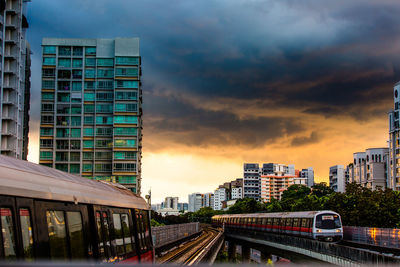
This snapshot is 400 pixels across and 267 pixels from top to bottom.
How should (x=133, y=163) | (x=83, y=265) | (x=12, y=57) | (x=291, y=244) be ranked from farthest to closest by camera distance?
1. (x=133, y=163)
2. (x=12, y=57)
3. (x=291, y=244)
4. (x=83, y=265)

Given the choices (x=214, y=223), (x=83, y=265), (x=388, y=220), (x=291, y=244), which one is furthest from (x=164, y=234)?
(x=214, y=223)

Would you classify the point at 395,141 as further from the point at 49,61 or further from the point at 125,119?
the point at 49,61

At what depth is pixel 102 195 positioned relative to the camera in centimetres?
1168

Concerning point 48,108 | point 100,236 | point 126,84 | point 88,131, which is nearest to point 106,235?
point 100,236

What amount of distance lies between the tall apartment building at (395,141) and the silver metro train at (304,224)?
58.2 meters

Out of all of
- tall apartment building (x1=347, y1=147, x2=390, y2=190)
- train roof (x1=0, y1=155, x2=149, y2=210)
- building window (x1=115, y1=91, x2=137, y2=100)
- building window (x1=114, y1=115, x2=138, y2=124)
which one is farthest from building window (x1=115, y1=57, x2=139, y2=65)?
train roof (x1=0, y1=155, x2=149, y2=210)

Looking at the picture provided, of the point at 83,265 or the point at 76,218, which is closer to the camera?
the point at 83,265

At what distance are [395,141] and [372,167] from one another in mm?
25387

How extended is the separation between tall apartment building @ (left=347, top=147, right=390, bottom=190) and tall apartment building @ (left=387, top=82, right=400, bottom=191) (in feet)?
52.0

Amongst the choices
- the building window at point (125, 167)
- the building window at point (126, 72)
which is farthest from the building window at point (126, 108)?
the building window at point (125, 167)

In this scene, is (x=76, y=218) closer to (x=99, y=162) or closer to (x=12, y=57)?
(x=12, y=57)

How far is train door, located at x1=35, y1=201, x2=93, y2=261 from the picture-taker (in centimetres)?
791

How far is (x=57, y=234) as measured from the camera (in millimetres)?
8562

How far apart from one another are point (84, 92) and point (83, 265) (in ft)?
334
